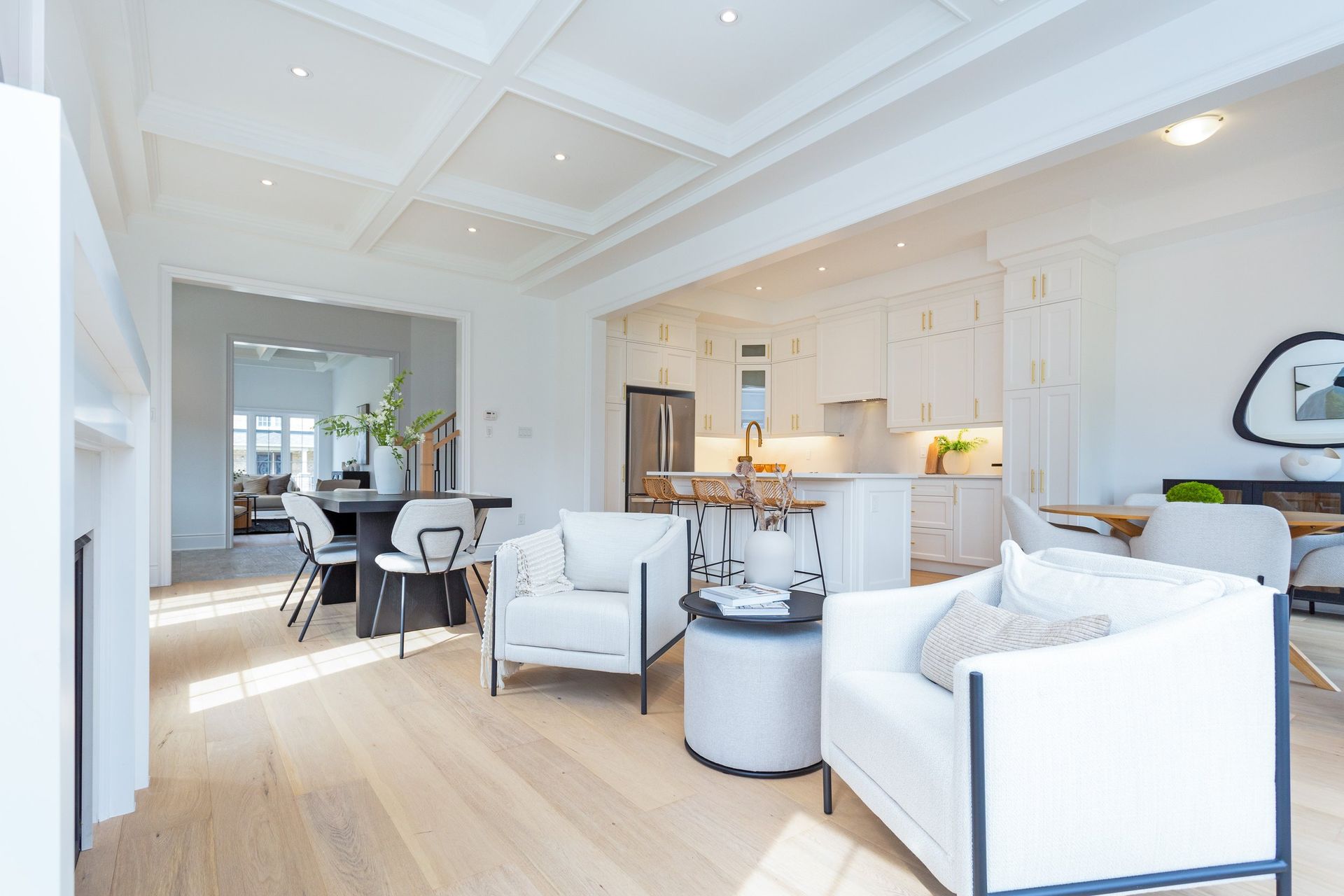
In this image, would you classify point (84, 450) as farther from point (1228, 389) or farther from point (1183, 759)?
point (1228, 389)

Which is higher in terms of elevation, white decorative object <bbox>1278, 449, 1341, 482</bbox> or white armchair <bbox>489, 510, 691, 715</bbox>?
white decorative object <bbox>1278, 449, 1341, 482</bbox>

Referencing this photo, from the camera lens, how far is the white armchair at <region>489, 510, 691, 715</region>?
2.79 meters

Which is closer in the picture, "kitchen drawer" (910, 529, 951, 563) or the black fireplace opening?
the black fireplace opening

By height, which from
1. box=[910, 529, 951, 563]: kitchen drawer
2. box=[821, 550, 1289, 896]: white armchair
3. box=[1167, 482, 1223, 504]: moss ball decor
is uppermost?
box=[1167, 482, 1223, 504]: moss ball decor

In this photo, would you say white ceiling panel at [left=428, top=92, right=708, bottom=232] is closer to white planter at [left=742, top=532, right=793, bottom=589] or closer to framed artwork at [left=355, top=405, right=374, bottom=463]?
white planter at [left=742, top=532, right=793, bottom=589]

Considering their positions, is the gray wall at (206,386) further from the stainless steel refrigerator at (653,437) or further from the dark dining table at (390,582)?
the dark dining table at (390,582)

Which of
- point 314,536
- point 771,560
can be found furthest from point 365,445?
point 771,560

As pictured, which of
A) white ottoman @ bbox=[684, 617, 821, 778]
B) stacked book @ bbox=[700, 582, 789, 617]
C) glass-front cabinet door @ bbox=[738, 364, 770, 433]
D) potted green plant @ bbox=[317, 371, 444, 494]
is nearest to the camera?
white ottoman @ bbox=[684, 617, 821, 778]

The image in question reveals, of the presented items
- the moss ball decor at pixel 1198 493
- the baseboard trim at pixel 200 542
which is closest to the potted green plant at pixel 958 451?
the moss ball decor at pixel 1198 493

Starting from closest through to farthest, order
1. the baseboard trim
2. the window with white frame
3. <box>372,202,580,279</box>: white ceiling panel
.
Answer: <box>372,202,580,279</box>: white ceiling panel < the baseboard trim < the window with white frame

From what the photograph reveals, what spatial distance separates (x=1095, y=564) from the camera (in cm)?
188

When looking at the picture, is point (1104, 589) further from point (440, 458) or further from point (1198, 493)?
point (440, 458)

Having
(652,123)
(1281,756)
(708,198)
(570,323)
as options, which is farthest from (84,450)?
(570,323)

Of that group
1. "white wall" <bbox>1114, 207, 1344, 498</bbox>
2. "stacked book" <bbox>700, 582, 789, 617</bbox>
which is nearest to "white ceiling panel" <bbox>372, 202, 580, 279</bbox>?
"stacked book" <bbox>700, 582, 789, 617</bbox>
